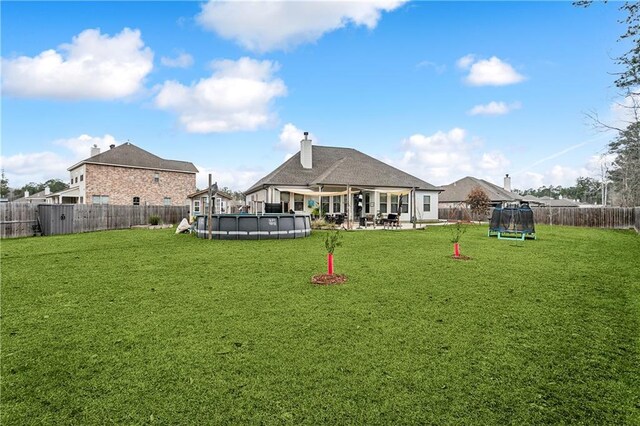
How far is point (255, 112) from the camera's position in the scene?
22.4 m

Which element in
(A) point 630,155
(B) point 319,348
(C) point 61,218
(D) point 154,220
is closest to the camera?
(B) point 319,348

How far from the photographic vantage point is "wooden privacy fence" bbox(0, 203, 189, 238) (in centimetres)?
1481

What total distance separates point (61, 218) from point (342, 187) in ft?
51.4

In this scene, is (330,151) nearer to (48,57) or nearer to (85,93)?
(85,93)

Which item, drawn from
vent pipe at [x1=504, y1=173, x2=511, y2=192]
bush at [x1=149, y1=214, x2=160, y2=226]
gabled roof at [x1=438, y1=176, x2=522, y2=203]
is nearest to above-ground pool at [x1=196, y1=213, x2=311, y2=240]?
bush at [x1=149, y1=214, x2=160, y2=226]

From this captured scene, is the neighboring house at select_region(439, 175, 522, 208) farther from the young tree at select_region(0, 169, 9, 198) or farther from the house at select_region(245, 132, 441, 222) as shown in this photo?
the young tree at select_region(0, 169, 9, 198)

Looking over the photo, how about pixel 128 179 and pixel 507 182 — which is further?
pixel 507 182

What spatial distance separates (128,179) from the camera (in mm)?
32406

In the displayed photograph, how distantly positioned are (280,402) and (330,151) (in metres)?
26.5

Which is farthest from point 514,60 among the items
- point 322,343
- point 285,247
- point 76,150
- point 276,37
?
point 76,150

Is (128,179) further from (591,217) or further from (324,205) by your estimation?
(591,217)

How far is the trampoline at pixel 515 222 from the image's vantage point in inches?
518

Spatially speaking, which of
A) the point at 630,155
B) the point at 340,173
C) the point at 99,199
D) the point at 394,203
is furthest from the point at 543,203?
the point at 99,199

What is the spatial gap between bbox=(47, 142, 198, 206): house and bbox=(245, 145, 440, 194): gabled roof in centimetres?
1178
